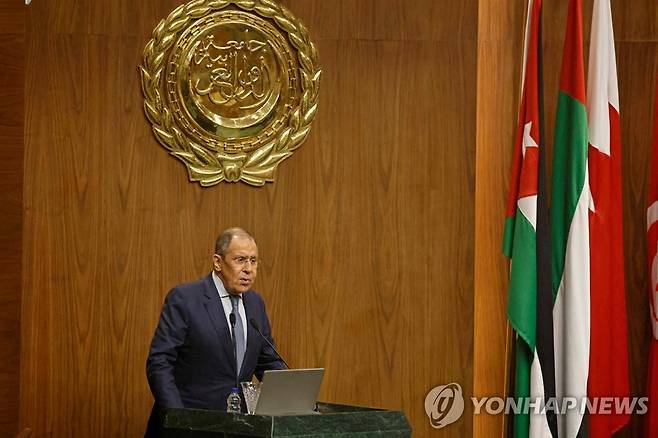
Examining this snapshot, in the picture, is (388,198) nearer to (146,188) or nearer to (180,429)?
(146,188)

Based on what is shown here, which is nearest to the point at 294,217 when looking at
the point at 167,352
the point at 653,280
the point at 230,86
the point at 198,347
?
the point at 230,86

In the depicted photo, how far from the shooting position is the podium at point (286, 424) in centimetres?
368

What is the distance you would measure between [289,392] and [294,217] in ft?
6.05

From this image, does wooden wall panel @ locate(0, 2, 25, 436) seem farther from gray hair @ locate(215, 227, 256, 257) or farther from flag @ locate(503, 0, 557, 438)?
flag @ locate(503, 0, 557, 438)

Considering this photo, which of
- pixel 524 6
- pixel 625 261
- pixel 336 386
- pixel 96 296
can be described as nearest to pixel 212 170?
pixel 96 296

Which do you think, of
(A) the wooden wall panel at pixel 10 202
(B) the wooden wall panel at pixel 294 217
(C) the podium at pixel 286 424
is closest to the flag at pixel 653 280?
(B) the wooden wall panel at pixel 294 217

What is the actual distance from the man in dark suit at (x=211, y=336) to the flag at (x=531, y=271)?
46.4 inches

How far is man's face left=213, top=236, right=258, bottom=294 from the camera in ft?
15.2

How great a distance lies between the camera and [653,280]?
16.5 ft

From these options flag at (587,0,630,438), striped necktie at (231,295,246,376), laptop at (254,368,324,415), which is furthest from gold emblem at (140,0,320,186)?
laptop at (254,368,324,415)

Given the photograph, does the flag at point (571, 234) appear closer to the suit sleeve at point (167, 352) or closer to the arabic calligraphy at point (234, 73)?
the arabic calligraphy at point (234, 73)

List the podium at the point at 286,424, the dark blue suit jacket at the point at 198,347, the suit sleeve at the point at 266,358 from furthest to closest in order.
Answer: the suit sleeve at the point at 266,358 → the dark blue suit jacket at the point at 198,347 → the podium at the point at 286,424

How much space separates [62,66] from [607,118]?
258 centimetres

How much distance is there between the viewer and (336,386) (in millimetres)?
5641
